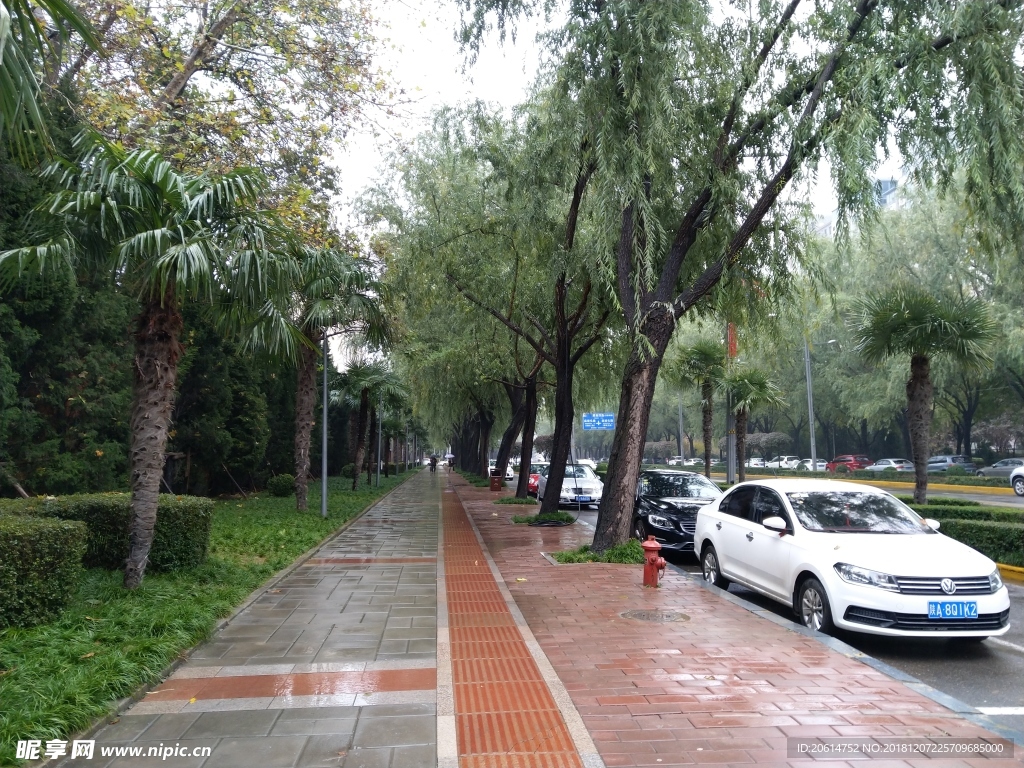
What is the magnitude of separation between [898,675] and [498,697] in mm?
3071

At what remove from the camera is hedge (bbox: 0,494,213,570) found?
8.68 m

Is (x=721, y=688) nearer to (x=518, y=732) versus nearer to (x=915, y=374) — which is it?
(x=518, y=732)

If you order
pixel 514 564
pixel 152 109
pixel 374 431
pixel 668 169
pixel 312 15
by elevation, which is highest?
pixel 312 15

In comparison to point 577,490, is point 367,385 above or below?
above

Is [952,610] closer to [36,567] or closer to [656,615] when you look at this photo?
[656,615]

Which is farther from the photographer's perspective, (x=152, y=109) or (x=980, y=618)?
(x=152, y=109)

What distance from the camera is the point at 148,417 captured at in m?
8.21

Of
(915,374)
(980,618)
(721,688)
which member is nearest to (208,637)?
(721,688)

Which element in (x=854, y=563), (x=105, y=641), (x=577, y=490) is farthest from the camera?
(x=577, y=490)

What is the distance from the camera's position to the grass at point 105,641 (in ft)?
14.6

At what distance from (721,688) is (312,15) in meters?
11.2

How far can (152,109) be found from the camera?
10789mm

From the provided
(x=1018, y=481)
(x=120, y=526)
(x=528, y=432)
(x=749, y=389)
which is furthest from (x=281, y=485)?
(x=1018, y=481)

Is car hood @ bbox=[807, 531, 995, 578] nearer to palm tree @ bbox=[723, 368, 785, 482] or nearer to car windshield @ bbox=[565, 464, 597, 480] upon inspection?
palm tree @ bbox=[723, 368, 785, 482]
